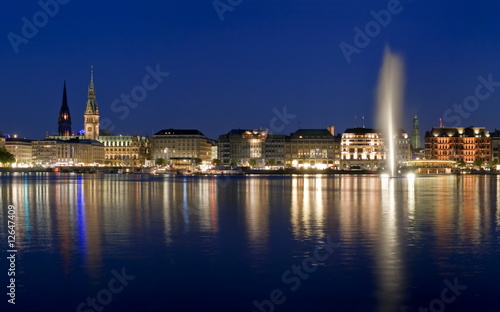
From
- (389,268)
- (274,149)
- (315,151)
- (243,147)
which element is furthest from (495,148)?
(389,268)

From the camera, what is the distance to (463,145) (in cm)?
18188

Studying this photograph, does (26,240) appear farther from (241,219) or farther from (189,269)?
(241,219)

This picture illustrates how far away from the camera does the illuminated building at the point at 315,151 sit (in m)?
188

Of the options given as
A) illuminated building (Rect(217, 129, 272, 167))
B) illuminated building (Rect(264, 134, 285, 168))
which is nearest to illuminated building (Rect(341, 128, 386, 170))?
illuminated building (Rect(264, 134, 285, 168))

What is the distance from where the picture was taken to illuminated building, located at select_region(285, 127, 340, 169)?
188 meters

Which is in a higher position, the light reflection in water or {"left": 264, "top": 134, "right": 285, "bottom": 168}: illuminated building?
{"left": 264, "top": 134, "right": 285, "bottom": 168}: illuminated building

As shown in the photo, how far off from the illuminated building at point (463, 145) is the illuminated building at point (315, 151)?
2852cm

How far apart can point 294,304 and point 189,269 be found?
461cm

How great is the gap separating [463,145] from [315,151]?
41.8m

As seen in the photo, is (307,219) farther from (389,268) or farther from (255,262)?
(389,268)

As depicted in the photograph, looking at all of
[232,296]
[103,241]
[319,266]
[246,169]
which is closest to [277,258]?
[319,266]

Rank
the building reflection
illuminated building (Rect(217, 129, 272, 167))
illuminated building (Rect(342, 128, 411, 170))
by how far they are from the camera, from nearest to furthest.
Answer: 1. the building reflection
2. illuminated building (Rect(342, 128, 411, 170))
3. illuminated building (Rect(217, 129, 272, 167))

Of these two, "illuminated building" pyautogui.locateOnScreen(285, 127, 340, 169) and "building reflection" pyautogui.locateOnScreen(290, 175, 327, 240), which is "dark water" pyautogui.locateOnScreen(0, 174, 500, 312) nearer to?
"building reflection" pyautogui.locateOnScreen(290, 175, 327, 240)

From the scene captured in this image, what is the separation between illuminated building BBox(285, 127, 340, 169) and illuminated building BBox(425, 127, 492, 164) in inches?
1123
